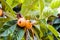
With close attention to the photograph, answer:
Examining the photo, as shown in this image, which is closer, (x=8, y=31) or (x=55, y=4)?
(x=8, y=31)

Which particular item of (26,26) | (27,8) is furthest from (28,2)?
(26,26)

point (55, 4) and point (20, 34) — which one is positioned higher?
point (55, 4)

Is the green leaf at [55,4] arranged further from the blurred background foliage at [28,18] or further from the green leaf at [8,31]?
the green leaf at [8,31]

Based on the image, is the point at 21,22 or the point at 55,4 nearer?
the point at 21,22

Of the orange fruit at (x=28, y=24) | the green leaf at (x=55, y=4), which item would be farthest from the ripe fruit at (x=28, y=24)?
the green leaf at (x=55, y=4)

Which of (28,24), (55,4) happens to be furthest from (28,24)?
(55,4)

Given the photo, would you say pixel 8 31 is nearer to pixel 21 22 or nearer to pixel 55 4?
pixel 21 22

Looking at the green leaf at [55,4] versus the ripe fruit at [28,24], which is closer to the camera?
the ripe fruit at [28,24]

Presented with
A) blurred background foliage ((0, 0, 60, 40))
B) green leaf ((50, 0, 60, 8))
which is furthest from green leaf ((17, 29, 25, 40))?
green leaf ((50, 0, 60, 8))

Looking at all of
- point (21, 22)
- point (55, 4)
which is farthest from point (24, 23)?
point (55, 4)

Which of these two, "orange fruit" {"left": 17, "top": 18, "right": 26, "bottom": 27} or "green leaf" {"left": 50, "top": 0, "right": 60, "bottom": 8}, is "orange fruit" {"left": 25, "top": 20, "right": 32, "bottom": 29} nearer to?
"orange fruit" {"left": 17, "top": 18, "right": 26, "bottom": 27}

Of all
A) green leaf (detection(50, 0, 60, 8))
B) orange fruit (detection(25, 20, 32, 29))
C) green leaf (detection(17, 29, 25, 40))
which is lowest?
green leaf (detection(17, 29, 25, 40))

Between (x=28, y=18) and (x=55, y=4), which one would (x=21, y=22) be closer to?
(x=28, y=18)
